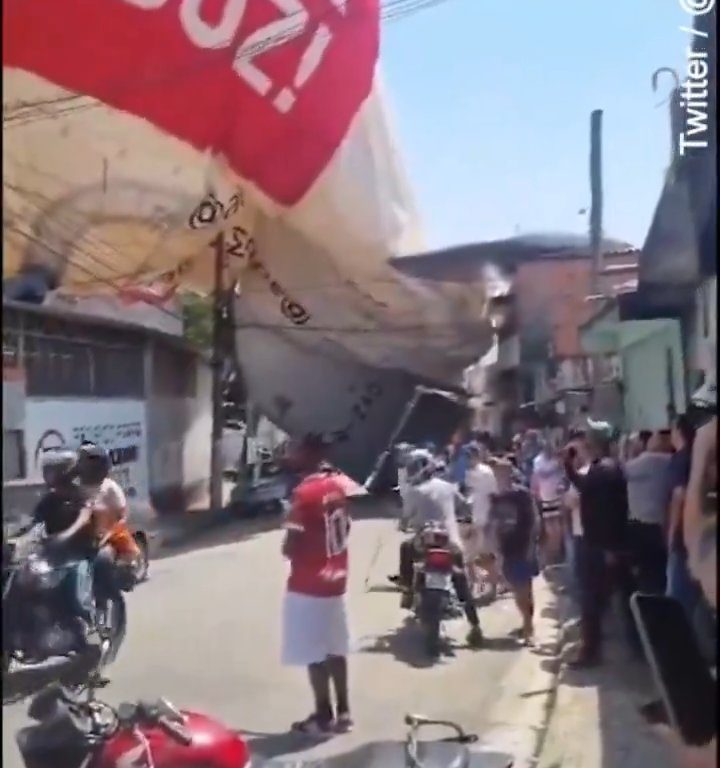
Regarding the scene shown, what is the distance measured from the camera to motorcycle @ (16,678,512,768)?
2109 mm

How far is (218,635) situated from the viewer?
7.32ft

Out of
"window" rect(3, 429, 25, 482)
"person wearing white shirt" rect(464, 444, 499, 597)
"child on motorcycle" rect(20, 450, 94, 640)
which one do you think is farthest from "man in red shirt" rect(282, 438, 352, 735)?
"window" rect(3, 429, 25, 482)

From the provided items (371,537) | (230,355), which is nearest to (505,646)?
(371,537)

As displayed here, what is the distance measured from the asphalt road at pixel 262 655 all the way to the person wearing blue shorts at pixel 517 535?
0.28ft

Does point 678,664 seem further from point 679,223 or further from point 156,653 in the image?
point 156,653

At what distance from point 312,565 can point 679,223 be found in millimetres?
820

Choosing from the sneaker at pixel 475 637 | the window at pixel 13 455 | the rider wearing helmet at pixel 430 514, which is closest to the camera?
the window at pixel 13 455

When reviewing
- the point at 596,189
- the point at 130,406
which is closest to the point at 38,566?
the point at 130,406

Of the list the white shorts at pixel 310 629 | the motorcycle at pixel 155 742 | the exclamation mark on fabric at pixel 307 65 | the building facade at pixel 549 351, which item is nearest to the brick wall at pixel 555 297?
the building facade at pixel 549 351

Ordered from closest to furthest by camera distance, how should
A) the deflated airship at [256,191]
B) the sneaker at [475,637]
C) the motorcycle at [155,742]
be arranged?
the deflated airship at [256,191], the motorcycle at [155,742], the sneaker at [475,637]

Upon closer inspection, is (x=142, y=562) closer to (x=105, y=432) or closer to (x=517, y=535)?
(x=105, y=432)

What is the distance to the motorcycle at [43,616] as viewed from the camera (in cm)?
196

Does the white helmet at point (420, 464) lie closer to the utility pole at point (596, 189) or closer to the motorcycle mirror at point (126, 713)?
the utility pole at point (596, 189)

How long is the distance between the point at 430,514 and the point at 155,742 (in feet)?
1.96
